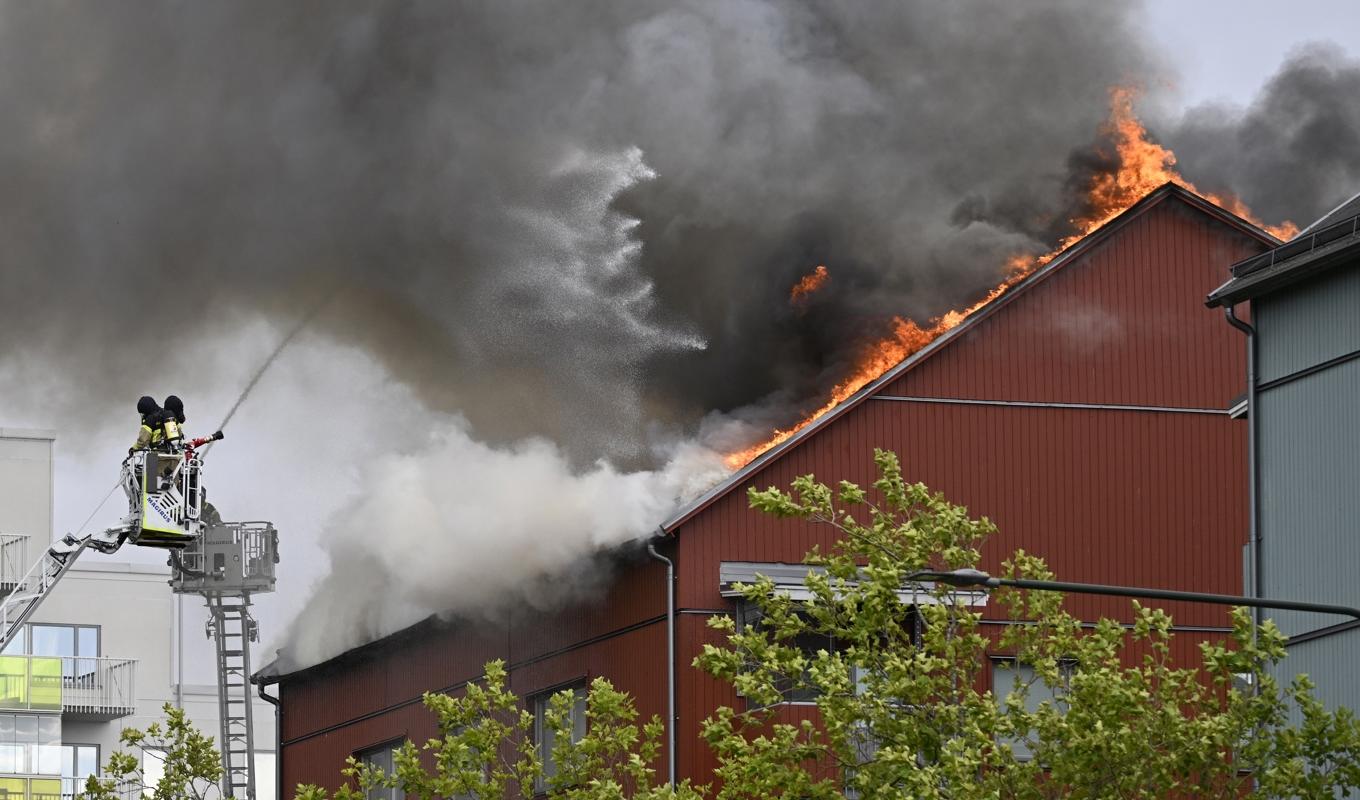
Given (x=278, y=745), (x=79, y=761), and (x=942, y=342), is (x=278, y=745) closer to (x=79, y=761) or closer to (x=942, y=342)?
(x=942, y=342)

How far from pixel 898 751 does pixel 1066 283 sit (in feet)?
Answer: 44.1

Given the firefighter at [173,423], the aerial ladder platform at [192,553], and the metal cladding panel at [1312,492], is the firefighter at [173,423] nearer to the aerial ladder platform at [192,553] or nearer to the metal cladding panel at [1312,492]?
the aerial ladder platform at [192,553]

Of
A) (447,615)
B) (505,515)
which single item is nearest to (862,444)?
(505,515)

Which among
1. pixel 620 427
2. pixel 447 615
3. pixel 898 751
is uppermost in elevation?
pixel 620 427

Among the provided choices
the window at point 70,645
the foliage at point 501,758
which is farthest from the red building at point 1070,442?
the window at point 70,645

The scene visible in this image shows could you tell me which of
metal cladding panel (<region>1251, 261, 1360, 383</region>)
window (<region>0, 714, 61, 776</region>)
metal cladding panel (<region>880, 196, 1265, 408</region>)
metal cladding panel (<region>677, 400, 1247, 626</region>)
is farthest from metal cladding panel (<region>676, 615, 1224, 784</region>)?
window (<region>0, 714, 61, 776</region>)

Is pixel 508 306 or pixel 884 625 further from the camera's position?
pixel 508 306

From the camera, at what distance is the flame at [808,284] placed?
131 feet

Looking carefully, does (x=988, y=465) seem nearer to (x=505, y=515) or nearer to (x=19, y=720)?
(x=505, y=515)

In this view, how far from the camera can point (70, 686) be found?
67.8 metres

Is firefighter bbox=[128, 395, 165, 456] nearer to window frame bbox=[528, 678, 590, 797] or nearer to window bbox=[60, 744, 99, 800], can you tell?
window frame bbox=[528, 678, 590, 797]

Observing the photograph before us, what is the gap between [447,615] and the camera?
138 ft

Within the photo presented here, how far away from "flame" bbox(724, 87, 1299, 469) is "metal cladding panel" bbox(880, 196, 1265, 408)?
0.43 m

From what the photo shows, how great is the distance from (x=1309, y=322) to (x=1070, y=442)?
9.03 metres
